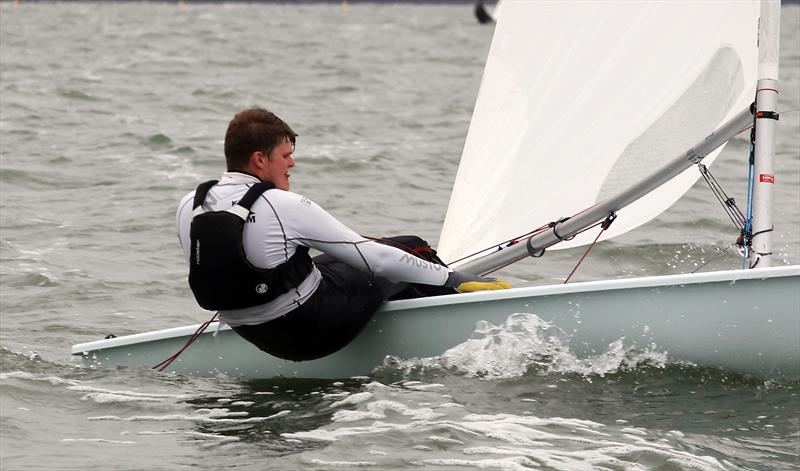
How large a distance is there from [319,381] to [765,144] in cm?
148

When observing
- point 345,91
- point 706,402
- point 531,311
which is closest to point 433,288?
point 531,311

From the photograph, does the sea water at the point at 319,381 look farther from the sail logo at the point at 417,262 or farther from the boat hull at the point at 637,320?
the sail logo at the point at 417,262

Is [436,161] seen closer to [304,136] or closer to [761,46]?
[304,136]

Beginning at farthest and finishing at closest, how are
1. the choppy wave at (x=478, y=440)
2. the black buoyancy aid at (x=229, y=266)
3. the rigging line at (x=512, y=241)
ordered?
the rigging line at (x=512, y=241)
the black buoyancy aid at (x=229, y=266)
the choppy wave at (x=478, y=440)

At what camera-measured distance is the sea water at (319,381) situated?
333 centimetres

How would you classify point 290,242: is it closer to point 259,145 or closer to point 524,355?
point 259,145

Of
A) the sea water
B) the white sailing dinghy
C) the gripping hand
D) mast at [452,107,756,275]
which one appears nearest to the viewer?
the sea water

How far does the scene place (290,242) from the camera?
3.65 metres

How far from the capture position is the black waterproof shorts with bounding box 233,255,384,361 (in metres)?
3.75

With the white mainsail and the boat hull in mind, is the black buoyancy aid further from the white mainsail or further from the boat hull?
the white mainsail

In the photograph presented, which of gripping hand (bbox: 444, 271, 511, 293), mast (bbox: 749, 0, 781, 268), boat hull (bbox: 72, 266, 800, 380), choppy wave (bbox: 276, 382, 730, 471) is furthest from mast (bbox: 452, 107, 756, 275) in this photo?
choppy wave (bbox: 276, 382, 730, 471)

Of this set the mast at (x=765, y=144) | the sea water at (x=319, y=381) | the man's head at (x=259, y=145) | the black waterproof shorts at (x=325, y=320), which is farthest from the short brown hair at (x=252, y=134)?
the mast at (x=765, y=144)

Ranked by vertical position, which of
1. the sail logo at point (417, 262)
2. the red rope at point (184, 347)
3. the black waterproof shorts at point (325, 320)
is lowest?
the red rope at point (184, 347)

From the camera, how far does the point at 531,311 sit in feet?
12.3
